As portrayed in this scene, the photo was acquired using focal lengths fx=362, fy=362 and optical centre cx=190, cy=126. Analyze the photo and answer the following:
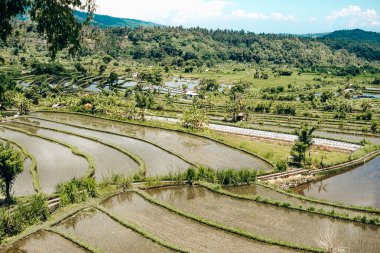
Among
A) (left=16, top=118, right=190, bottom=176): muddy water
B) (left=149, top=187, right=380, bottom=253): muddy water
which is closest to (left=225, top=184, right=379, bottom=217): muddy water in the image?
(left=149, top=187, right=380, bottom=253): muddy water

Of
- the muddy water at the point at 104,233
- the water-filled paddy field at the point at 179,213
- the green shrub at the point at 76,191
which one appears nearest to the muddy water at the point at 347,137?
the water-filled paddy field at the point at 179,213

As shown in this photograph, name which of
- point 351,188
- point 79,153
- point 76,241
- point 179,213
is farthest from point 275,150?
point 76,241

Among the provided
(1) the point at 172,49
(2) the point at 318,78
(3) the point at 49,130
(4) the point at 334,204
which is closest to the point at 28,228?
(4) the point at 334,204

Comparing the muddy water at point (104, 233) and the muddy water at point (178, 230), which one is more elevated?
the muddy water at point (178, 230)

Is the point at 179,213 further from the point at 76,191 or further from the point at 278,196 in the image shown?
the point at 278,196

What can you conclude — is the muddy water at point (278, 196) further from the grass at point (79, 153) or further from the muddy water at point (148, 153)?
the grass at point (79, 153)

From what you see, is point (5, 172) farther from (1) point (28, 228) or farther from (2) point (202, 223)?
(2) point (202, 223)

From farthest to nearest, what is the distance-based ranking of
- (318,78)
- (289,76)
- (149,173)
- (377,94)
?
(289,76)
(318,78)
(377,94)
(149,173)

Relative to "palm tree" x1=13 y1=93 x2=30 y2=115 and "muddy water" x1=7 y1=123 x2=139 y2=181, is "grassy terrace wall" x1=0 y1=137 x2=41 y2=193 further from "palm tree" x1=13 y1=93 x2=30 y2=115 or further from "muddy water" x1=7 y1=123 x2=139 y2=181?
"palm tree" x1=13 y1=93 x2=30 y2=115
